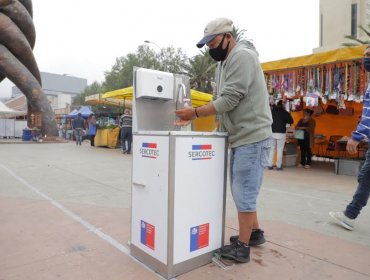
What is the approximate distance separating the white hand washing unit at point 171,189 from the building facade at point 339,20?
35.8 m

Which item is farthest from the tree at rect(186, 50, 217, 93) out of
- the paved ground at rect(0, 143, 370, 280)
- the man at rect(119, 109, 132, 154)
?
the paved ground at rect(0, 143, 370, 280)

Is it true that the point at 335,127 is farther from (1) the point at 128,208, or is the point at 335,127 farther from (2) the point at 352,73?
(1) the point at 128,208

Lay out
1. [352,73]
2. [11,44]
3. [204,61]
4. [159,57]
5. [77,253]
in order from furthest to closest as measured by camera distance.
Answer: [159,57]
[204,61]
[11,44]
[352,73]
[77,253]

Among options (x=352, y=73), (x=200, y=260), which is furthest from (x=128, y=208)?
(x=352, y=73)

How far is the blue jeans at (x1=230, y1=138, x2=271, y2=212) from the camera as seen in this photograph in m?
2.79

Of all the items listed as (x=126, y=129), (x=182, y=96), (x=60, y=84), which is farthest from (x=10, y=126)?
(x=60, y=84)

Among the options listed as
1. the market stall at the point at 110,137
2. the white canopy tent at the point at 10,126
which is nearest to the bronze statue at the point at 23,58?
the market stall at the point at 110,137

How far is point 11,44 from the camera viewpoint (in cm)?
2102

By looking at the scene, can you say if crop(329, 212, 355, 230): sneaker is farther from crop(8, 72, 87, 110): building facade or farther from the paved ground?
crop(8, 72, 87, 110): building facade

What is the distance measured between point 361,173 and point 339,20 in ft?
126

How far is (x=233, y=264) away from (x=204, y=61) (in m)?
32.8

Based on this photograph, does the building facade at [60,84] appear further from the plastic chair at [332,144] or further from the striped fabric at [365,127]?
the striped fabric at [365,127]

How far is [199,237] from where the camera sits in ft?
9.22

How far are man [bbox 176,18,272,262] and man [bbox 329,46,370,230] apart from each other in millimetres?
1278
